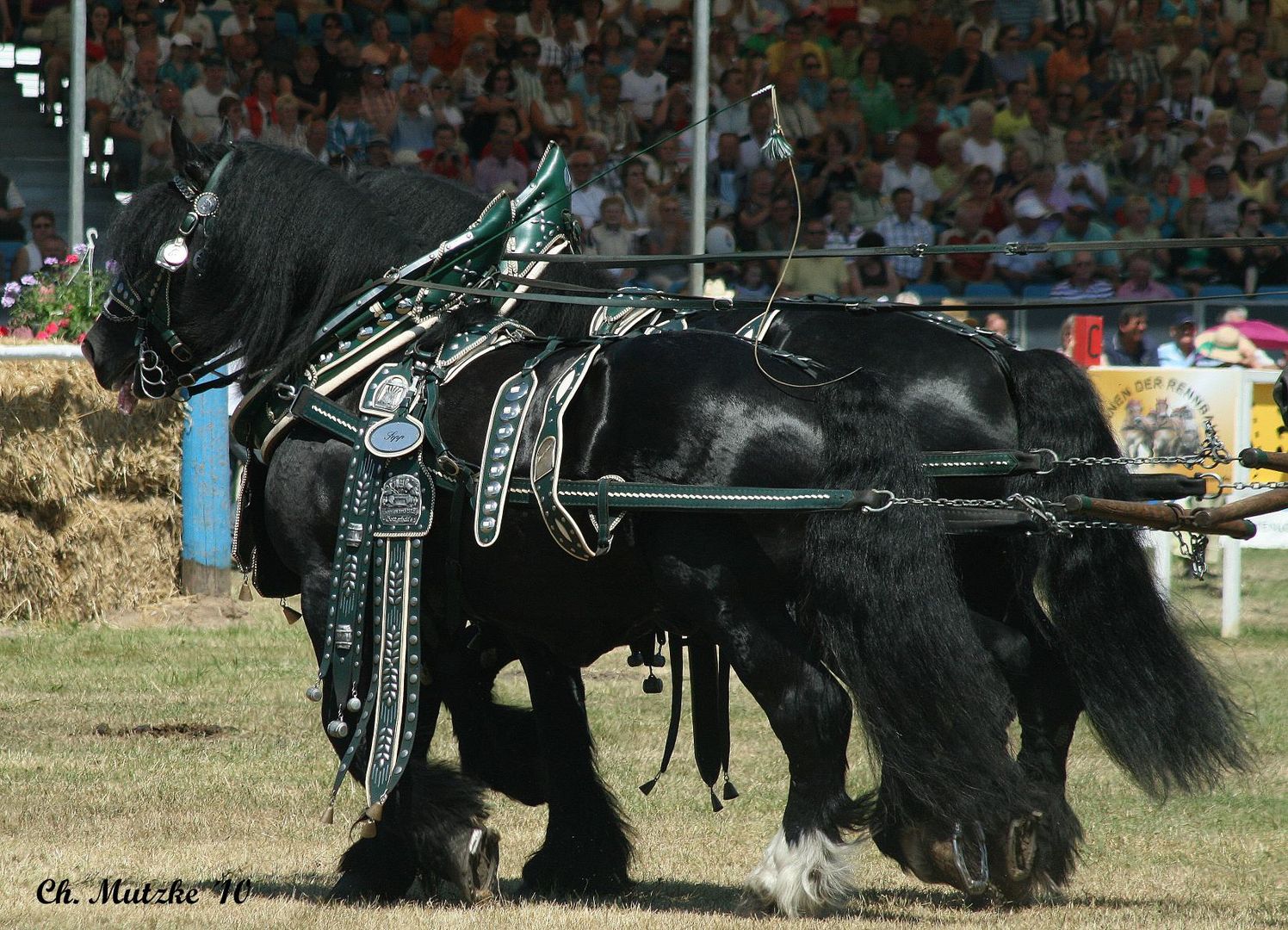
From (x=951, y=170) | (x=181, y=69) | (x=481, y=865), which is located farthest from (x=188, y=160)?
(x=951, y=170)

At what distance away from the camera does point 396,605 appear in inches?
156

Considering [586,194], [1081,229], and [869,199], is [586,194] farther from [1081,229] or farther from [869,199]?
[1081,229]

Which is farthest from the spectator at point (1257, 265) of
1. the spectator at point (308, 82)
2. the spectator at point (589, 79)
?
the spectator at point (308, 82)

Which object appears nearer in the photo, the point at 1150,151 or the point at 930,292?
the point at 930,292

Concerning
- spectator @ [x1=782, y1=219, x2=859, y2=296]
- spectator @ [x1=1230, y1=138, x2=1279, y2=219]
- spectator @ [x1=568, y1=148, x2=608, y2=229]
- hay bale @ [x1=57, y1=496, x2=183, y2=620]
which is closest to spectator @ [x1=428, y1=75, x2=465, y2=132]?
spectator @ [x1=568, y1=148, x2=608, y2=229]

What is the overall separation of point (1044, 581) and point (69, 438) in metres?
5.68

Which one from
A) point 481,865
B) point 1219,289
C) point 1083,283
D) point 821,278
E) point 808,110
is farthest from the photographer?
point 808,110

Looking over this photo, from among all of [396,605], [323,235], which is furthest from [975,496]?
[323,235]

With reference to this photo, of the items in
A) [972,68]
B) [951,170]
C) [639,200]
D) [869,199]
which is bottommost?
[639,200]

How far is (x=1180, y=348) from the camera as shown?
1137cm

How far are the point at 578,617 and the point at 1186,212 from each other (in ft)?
38.5

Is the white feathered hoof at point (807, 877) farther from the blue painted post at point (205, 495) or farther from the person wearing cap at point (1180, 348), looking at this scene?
the person wearing cap at point (1180, 348)

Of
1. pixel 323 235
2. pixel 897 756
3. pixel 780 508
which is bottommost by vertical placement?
pixel 897 756

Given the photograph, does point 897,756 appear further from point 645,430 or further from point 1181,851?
point 1181,851
